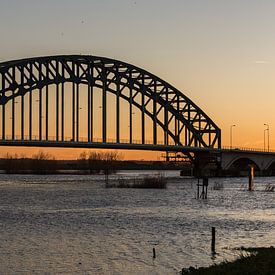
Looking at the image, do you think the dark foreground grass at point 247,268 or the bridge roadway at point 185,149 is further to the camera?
the bridge roadway at point 185,149

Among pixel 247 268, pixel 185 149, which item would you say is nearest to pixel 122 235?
pixel 247 268

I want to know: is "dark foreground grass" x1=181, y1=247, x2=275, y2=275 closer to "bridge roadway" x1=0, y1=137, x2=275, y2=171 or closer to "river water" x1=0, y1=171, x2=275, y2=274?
"river water" x1=0, y1=171, x2=275, y2=274

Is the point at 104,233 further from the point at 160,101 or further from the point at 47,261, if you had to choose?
the point at 160,101

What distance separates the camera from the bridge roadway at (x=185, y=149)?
333ft

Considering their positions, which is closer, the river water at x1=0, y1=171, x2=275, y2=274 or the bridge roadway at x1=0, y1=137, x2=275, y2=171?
the river water at x1=0, y1=171, x2=275, y2=274

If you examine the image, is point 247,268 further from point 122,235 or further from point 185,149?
point 185,149

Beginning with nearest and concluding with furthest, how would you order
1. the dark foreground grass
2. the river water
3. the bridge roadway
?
the dark foreground grass, the river water, the bridge roadway

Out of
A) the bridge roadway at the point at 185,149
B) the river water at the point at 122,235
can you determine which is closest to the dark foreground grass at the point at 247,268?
the river water at the point at 122,235

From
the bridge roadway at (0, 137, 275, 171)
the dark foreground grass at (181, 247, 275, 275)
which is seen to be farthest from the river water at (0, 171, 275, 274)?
the bridge roadway at (0, 137, 275, 171)

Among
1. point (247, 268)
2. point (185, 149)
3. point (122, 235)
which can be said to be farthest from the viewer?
point (185, 149)

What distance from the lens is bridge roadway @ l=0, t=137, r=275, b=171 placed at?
333 feet

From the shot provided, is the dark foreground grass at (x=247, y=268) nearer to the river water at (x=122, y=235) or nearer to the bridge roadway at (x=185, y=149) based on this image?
the river water at (x=122, y=235)

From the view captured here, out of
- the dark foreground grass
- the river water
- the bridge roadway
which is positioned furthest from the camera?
the bridge roadway

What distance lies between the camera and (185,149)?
433ft
